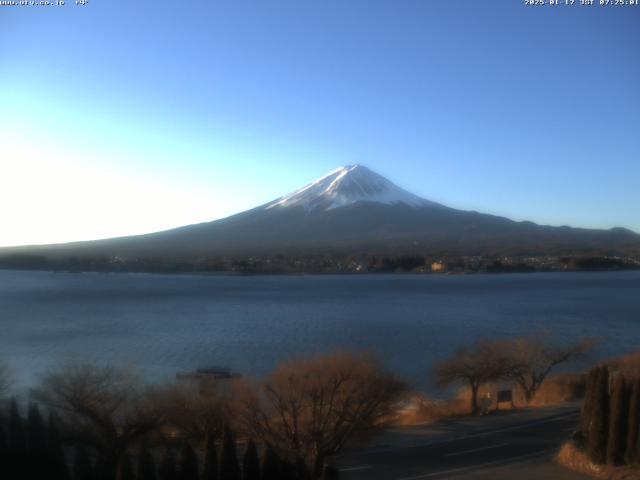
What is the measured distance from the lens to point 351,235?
71.7m

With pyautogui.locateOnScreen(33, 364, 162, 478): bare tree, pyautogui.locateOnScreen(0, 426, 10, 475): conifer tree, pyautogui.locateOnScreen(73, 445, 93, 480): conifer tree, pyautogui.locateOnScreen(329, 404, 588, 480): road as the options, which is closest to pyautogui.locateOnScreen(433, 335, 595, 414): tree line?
pyautogui.locateOnScreen(329, 404, 588, 480): road

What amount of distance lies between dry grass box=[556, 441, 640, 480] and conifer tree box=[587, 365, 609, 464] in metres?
0.09

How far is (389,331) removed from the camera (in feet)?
70.1

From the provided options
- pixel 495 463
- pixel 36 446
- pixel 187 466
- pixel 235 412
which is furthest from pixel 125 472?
pixel 495 463

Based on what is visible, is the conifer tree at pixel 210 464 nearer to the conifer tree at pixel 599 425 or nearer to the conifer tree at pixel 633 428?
the conifer tree at pixel 599 425

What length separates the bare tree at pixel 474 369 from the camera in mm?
11727

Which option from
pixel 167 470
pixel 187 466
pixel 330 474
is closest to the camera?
pixel 167 470

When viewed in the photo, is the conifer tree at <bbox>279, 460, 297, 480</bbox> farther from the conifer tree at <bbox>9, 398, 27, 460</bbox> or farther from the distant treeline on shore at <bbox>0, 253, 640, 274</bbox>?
the distant treeline on shore at <bbox>0, 253, 640, 274</bbox>

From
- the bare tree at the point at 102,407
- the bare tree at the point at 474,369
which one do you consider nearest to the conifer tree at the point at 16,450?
the bare tree at the point at 102,407

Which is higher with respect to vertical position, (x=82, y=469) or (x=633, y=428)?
(x=82, y=469)

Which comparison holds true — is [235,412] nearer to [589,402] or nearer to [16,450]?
[16,450]

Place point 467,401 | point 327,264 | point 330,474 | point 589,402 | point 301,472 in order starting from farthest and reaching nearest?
point 327,264, point 467,401, point 589,402, point 330,474, point 301,472

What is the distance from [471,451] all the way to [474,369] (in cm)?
364

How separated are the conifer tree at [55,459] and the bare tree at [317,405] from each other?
230cm
